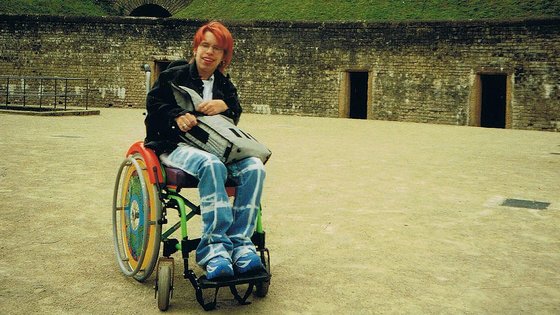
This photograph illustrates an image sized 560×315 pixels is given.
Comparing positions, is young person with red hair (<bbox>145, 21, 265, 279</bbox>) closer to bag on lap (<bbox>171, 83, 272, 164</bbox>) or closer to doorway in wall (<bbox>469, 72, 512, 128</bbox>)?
bag on lap (<bbox>171, 83, 272, 164</bbox>)

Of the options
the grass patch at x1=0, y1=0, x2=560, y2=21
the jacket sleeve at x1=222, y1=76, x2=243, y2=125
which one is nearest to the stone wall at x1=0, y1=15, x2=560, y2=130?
the grass patch at x1=0, y1=0, x2=560, y2=21

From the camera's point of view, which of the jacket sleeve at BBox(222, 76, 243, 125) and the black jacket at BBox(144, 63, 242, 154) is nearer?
the black jacket at BBox(144, 63, 242, 154)

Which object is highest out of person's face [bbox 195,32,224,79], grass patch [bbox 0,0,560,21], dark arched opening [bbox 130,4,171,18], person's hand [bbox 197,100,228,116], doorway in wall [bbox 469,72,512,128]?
dark arched opening [bbox 130,4,171,18]

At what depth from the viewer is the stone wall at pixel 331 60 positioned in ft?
60.3

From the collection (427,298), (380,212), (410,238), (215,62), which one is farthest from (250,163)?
(380,212)

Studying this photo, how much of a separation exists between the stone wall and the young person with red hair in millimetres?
17159

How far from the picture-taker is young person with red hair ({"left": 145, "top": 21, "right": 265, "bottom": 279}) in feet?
8.86

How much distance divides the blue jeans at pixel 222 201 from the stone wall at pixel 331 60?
17374 mm

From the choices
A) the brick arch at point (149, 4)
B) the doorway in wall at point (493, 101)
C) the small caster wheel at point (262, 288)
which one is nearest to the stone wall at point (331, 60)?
the doorway in wall at point (493, 101)

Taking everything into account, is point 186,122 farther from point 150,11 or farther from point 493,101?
point 150,11

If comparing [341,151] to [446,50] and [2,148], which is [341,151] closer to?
[2,148]

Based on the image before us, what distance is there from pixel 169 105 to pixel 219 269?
0.96m

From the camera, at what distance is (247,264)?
2.66 meters

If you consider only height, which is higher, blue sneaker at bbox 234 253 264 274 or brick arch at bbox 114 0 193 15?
brick arch at bbox 114 0 193 15
